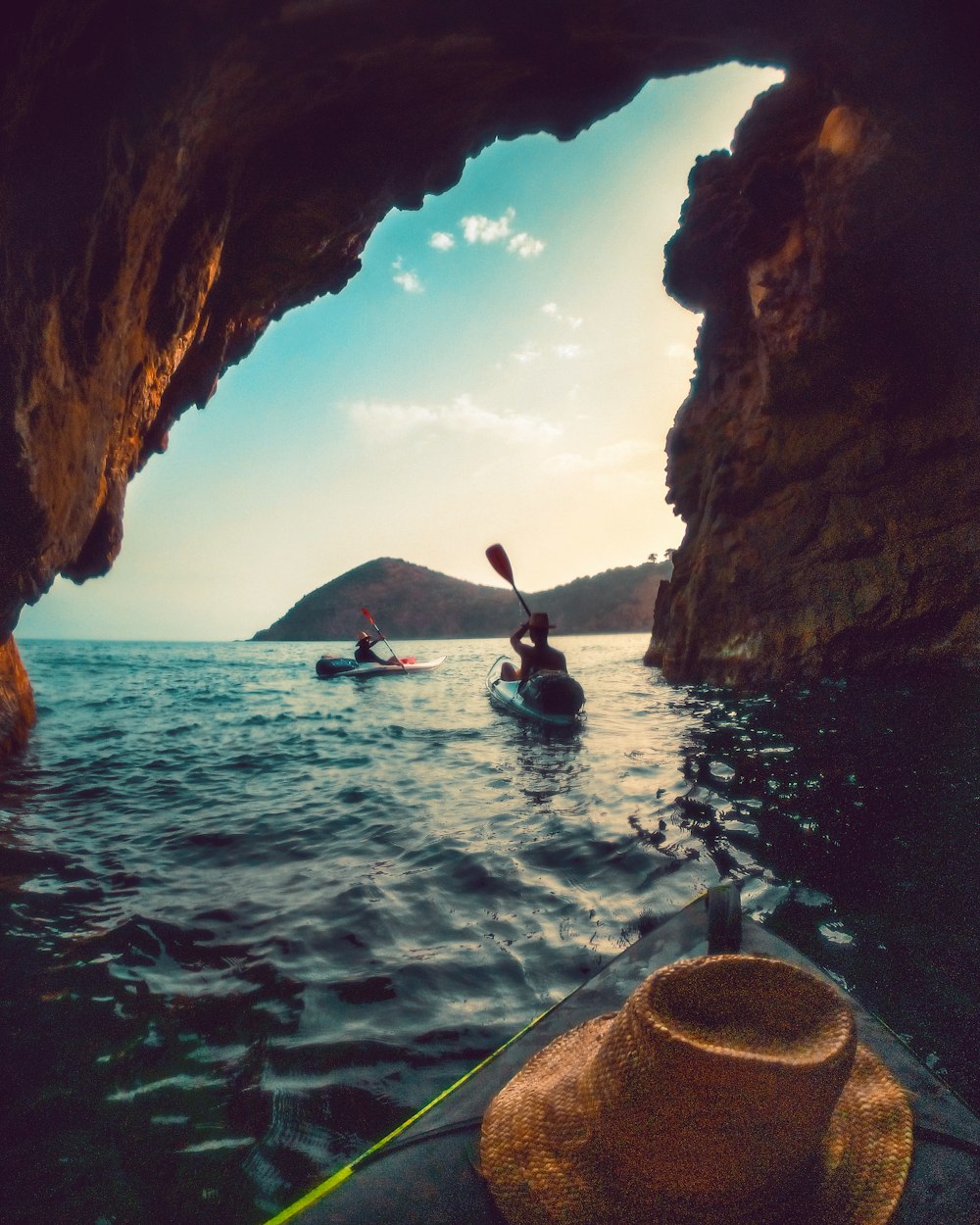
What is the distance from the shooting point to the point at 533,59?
7.25 metres

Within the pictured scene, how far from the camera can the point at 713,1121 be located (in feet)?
3.27

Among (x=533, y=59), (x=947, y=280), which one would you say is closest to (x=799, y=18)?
(x=533, y=59)

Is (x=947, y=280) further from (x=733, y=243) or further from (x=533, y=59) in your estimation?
(x=533, y=59)

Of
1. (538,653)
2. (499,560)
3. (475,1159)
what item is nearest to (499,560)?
(499,560)

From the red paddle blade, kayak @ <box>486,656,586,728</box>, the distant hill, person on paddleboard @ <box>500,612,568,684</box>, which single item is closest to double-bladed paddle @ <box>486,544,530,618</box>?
the red paddle blade

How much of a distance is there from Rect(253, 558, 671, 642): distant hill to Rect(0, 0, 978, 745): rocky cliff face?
63.6 meters

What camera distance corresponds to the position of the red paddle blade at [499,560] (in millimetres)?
12680

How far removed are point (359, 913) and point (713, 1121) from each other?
9.49ft

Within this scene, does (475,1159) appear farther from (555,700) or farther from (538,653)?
(538,653)

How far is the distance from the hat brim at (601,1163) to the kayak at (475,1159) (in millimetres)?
45

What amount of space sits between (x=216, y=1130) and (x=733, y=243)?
18.0 metres

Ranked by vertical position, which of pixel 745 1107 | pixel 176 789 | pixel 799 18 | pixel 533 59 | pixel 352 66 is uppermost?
pixel 799 18

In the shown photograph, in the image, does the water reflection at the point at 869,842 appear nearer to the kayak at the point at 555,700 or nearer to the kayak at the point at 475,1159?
the kayak at the point at 475,1159

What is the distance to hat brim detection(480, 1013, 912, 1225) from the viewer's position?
1.07 meters
